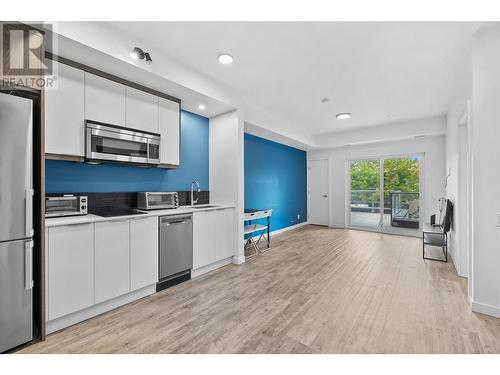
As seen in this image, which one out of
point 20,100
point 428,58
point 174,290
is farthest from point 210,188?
point 428,58

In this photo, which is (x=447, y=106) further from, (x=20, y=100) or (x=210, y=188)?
(x=20, y=100)

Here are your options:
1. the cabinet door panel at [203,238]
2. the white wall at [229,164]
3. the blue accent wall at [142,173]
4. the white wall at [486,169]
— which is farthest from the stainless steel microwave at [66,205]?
the white wall at [486,169]

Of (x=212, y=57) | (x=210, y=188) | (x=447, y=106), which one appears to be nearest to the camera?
(x=212, y=57)

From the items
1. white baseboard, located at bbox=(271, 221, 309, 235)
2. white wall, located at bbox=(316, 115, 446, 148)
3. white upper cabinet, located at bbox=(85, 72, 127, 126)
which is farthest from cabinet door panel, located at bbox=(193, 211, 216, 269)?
white wall, located at bbox=(316, 115, 446, 148)

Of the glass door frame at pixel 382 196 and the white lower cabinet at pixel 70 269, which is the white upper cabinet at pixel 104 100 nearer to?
the white lower cabinet at pixel 70 269

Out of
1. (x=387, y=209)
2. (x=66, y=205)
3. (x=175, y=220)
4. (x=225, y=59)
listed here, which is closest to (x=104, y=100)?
(x=66, y=205)

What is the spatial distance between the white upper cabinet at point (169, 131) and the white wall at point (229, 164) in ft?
2.82

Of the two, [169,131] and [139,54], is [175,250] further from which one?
[139,54]

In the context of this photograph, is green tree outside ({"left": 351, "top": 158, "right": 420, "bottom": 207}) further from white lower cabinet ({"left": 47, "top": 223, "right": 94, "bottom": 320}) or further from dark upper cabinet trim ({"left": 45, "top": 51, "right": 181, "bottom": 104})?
white lower cabinet ({"left": 47, "top": 223, "right": 94, "bottom": 320})

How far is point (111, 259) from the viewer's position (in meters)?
2.29

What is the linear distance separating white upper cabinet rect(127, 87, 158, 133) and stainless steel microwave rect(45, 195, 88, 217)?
102 cm

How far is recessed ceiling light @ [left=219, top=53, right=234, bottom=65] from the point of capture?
8.85 ft

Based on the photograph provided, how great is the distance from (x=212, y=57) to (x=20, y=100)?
6.18 ft

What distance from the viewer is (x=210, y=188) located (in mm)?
4145
